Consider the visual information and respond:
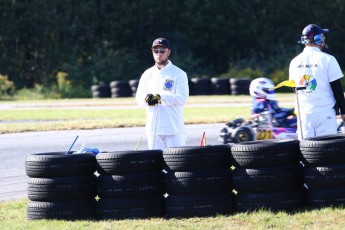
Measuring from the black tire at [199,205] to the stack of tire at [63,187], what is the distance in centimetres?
87

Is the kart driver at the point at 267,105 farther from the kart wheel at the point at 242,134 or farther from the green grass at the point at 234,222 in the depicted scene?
the green grass at the point at 234,222

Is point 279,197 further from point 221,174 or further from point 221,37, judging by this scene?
point 221,37

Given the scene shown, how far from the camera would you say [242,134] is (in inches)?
604

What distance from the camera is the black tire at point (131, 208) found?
29.1ft

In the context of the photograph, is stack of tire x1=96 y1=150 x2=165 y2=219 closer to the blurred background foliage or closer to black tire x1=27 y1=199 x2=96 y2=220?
black tire x1=27 y1=199 x2=96 y2=220

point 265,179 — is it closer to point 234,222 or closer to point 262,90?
point 234,222

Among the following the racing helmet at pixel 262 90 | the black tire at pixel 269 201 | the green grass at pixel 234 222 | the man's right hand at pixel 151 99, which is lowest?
the green grass at pixel 234 222

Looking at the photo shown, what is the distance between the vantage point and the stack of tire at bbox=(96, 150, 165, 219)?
888cm

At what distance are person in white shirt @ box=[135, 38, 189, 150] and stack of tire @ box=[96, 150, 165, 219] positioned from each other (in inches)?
32.6

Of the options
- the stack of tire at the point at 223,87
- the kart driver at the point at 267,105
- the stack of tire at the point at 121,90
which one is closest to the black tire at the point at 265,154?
the kart driver at the point at 267,105

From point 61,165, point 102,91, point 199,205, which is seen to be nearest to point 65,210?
point 61,165

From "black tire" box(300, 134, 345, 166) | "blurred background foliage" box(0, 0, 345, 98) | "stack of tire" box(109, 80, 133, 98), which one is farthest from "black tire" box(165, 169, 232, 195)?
"blurred background foliage" box(0, 0, 345, 98)

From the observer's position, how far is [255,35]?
159 feet

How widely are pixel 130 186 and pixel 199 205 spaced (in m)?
0.73
